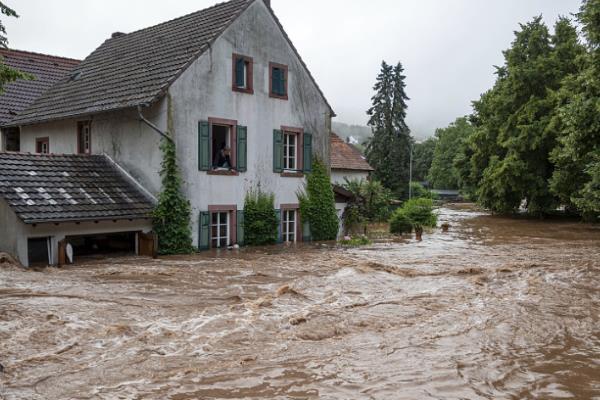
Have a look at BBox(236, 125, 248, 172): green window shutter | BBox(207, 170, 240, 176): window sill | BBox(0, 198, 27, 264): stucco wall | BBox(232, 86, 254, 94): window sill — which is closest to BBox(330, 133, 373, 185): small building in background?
BBox(232, 86, 254, 94): window sill

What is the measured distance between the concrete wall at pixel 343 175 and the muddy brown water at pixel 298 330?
2392 centimetres

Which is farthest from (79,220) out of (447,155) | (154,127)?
(447,155)

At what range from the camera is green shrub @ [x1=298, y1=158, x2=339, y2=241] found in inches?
944

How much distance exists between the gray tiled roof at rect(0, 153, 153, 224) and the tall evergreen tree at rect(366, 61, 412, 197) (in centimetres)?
4069

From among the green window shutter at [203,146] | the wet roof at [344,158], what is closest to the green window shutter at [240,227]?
the green window shutter at [203,146]

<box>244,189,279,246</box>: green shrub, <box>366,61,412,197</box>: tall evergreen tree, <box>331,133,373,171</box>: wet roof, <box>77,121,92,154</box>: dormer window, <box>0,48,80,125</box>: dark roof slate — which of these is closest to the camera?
<box>244,189,279,246</box>: green shrub

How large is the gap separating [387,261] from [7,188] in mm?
11608

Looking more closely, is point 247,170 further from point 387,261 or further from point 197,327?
point 197,327

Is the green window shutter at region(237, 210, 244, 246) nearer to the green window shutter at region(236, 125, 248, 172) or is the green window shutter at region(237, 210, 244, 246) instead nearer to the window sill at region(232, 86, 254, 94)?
the green window shutter at region(236, 125, 248, 172)

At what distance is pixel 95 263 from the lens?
57.2 feet

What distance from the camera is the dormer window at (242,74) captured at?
2128cm

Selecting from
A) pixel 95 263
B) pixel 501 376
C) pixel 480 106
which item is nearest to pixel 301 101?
pixel 95 263

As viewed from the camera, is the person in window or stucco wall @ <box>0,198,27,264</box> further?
the person in window

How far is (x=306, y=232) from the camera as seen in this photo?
2417 cm
